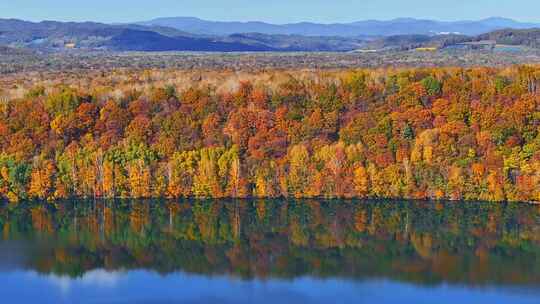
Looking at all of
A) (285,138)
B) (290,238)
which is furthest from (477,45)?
(290,238)

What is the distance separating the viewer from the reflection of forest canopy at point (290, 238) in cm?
3541

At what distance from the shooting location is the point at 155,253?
38.1 meters

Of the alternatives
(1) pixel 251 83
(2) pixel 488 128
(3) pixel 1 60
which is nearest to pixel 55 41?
(3) pixel 1 60

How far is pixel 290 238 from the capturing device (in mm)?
40312

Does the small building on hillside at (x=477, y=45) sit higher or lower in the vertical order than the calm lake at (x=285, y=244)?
higher

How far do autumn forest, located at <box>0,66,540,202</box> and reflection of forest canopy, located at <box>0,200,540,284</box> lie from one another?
4.06ft

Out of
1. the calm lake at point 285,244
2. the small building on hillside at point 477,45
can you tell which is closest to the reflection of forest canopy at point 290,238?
the calm lake at point 285,244

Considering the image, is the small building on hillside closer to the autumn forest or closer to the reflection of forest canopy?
the autumn forest

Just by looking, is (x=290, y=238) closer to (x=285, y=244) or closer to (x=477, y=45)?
(x=285, y=244)

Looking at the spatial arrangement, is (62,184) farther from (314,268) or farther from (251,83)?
(314,268)

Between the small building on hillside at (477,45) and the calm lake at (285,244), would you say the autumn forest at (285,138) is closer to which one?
the calm lake at (285,244)

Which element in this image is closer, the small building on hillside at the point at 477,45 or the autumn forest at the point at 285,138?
the autumn forest at the point at 285,138

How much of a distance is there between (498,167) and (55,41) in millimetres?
139775

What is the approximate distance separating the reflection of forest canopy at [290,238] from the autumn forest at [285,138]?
1.24 meters
